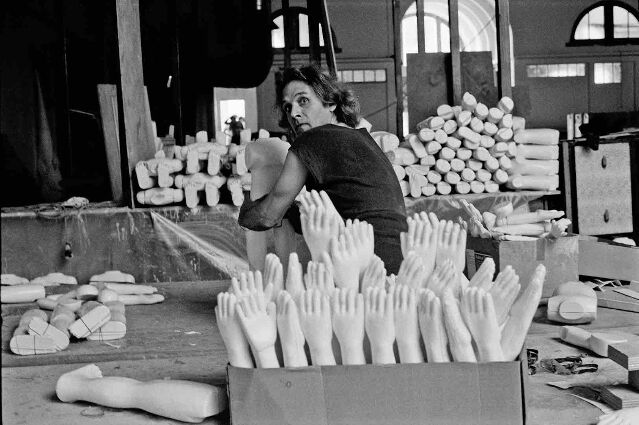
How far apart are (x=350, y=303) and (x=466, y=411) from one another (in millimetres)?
367

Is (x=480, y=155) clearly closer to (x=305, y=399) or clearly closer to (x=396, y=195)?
(x=396, y=195)

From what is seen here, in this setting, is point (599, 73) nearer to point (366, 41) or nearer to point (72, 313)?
point (366, 41)

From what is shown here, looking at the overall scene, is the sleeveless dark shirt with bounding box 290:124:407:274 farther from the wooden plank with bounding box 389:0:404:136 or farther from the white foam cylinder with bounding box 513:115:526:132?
the wooden plank with bounding box 389:0:404:136

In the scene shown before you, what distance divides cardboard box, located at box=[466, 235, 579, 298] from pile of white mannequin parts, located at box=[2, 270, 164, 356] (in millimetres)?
1863

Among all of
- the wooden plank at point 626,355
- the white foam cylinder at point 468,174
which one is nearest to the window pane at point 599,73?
the white foam cylinder at point 468,174

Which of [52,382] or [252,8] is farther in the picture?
[252,8]

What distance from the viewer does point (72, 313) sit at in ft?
11.8

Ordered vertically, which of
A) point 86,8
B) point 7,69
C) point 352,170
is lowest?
point 352,170

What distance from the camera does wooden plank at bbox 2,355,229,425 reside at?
214 cm

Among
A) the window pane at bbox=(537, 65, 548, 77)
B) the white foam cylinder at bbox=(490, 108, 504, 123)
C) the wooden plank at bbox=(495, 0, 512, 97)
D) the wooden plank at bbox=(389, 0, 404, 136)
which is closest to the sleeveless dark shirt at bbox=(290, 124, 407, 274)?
the white foam cylinder at bbox=(490, 108, 504, 123)

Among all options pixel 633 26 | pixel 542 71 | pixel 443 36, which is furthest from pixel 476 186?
pixel 633 26

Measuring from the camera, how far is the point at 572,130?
18188 mm

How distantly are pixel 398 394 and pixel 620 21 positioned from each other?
766 inches

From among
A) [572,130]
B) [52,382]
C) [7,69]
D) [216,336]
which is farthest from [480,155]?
[572,130]
